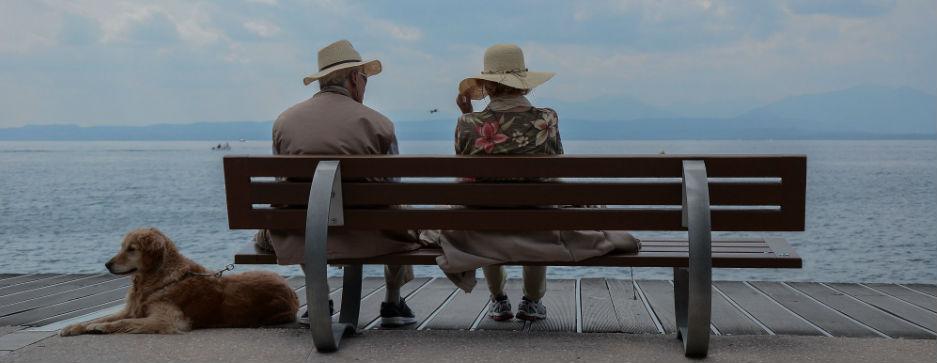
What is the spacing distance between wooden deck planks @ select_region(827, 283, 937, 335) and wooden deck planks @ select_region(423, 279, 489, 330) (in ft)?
7.48

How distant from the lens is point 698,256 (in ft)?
12.0

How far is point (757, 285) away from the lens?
600 centimetres

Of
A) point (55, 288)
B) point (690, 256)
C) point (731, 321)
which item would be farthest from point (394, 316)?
point (55, 288)

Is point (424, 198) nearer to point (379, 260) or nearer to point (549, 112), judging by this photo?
point (379, 260)

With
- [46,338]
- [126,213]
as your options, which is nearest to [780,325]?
[46,338]

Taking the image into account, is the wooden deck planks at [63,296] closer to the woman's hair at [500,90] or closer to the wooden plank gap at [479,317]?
the wooden plank gap at [479,317]

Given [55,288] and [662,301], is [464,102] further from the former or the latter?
[55,288]

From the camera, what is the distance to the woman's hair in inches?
170

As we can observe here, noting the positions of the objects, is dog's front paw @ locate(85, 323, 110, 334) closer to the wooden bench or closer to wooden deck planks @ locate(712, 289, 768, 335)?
the wooden bench

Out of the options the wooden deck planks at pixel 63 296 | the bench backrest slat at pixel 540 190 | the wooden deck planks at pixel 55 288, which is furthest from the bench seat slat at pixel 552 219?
the wooden deck planks at pixel 55 288

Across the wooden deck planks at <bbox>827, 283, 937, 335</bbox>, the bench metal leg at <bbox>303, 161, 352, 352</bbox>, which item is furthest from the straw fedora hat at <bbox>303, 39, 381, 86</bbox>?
the wooden deck planks at <bbox>827, 283, 937, 335</bbox>

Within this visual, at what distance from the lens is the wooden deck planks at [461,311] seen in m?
4.65

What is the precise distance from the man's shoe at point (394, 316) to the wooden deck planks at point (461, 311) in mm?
118

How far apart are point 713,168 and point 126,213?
73.4 ft
